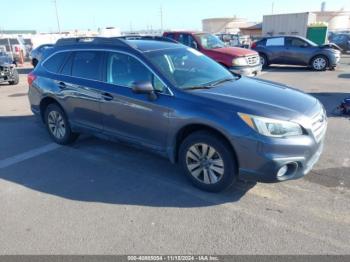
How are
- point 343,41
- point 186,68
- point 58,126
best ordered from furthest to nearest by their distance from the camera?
1. point 343,41
2. point 58,126
3. point 186,68

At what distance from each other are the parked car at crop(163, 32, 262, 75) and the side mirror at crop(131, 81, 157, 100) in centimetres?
695

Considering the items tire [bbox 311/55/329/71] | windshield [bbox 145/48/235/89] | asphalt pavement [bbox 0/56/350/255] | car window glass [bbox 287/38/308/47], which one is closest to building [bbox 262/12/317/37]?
car window glass [bbox 287/38/308/47]

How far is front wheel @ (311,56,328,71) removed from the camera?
15326 millimetres

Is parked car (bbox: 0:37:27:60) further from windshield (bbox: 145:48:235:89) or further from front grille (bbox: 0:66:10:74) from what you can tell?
windshield (bbox: 145:48:235:89)

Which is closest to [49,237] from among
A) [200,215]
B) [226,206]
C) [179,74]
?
[200,215]

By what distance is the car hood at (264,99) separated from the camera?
3656 mm

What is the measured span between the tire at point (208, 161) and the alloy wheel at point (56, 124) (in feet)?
8.61

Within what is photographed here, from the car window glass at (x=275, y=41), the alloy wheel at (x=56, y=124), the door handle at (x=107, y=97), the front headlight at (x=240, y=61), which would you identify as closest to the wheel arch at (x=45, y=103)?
the alloy wheel at (x=56, y=124)

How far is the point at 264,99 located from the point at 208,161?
98 cm

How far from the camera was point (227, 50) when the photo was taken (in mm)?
11977

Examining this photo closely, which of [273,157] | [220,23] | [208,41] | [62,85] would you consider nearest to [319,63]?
[208,41]

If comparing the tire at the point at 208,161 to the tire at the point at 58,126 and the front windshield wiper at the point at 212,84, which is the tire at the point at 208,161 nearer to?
the front windshield wiper at the point at 212,84

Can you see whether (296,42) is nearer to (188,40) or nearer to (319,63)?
(319,63)

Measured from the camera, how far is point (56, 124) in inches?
233
